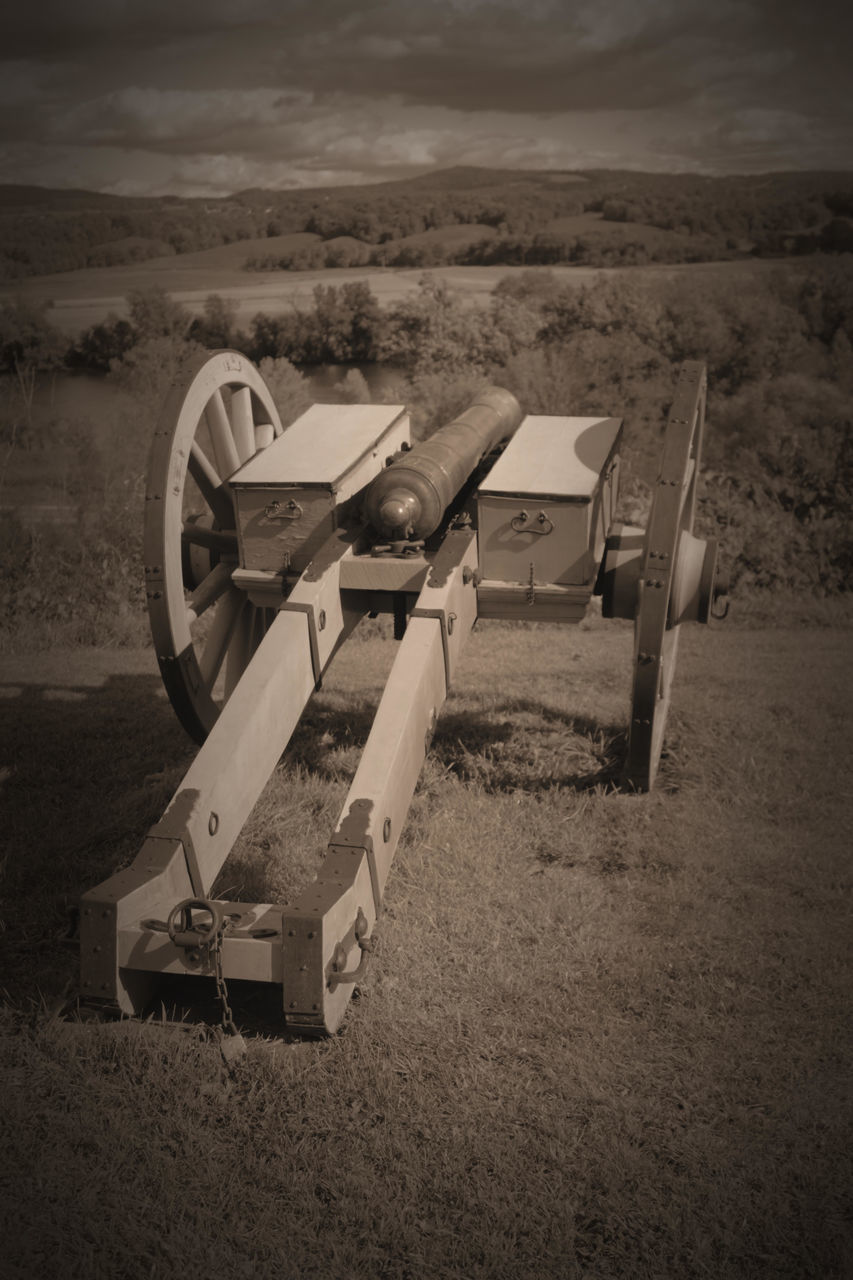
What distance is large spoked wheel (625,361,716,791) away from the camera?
3.36 metres

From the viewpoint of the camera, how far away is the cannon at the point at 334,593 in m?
2.51

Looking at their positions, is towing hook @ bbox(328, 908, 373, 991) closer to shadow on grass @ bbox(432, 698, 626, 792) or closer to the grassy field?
the grassy field

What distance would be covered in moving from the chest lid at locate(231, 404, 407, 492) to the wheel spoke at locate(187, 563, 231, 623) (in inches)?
19.1

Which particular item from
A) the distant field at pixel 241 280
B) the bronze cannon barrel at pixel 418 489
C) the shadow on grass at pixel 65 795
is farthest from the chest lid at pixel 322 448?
the distant field at pixel 241 280

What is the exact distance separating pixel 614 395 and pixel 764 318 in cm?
186

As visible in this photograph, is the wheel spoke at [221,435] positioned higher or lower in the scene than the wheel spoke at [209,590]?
higher

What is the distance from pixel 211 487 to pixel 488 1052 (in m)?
2.40

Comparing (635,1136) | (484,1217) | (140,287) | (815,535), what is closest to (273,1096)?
(484,1217)

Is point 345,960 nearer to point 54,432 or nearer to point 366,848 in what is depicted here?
point 366,848

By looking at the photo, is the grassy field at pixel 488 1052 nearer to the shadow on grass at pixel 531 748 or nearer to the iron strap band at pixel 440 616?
the shadow on grass at pixel 531 748

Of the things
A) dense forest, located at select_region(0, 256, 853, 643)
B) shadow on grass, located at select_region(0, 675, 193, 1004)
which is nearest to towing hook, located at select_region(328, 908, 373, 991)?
shadow on grass, located at select_region(0, 675, 193, 1004)

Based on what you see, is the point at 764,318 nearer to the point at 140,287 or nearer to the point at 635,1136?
the point at 140,287

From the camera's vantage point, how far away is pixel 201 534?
161 inches

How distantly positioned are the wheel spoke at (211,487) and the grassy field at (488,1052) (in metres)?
1.12
